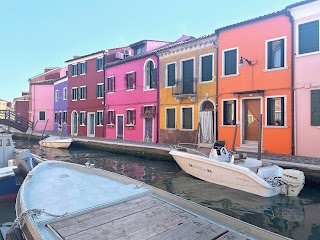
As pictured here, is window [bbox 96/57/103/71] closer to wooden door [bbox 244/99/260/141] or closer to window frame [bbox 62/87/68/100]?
window frame [bbox 62/87/68/100]

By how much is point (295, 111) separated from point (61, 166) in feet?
31.0

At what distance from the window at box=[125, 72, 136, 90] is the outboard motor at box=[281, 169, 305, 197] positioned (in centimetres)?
1444

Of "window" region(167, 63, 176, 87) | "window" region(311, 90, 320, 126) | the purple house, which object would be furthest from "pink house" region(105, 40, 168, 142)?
"window" region(311, 90, 320, 126)

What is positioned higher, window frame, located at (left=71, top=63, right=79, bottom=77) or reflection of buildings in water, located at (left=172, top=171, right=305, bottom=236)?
window frame, located at (left=71, top=63, right=79, bottom=77)

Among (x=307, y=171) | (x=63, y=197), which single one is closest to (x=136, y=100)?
(x=307, y=171)

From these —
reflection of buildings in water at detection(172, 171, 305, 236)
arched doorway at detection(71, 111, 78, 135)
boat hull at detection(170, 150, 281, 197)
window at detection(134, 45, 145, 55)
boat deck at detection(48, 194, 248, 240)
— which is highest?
window at detection(134, 45, 145, 55)

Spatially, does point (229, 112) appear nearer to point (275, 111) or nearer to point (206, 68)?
point (275, 111)

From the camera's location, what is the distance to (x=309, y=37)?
37.8ft

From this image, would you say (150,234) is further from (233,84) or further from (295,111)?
(233,84)

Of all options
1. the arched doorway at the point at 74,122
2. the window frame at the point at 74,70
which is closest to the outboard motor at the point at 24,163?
the arched doorway at the point at 74,122

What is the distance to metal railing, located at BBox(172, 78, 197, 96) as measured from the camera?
16.1 m

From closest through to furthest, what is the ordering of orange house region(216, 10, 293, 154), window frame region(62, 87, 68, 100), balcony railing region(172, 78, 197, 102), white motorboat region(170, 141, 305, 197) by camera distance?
white motorboat region(170, 141, 305, 197)
orange house region(216, 10, 293, 154)
balcony railing region(172, 78, 197, 102)
window frame region(62, 87, 68, 100)

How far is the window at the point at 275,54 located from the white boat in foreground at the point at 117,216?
32.8 feet

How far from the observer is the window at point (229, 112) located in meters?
14.1
